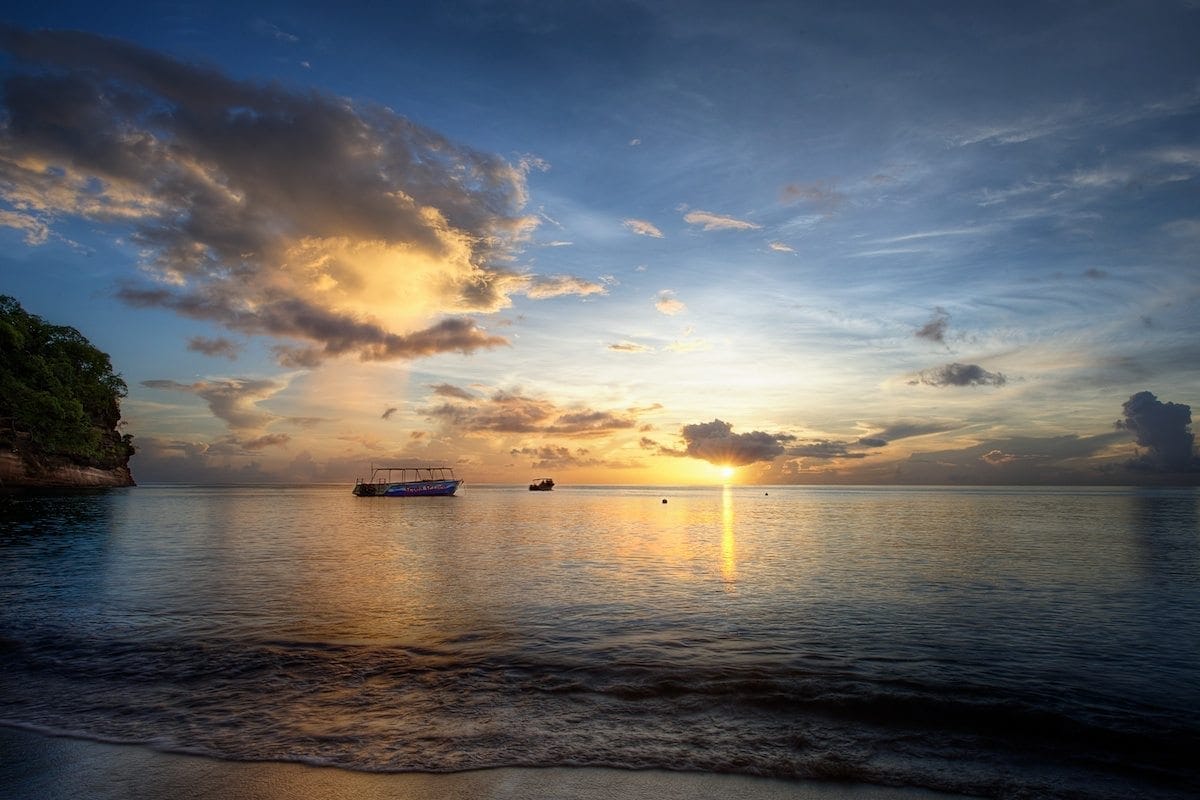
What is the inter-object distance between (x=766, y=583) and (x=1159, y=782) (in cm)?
2152

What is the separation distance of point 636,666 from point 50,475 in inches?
6391

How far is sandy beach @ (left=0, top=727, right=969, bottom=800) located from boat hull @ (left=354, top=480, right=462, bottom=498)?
170 m

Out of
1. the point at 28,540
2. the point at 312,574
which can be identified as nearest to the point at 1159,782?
the point at 312,574

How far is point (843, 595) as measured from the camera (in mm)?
26984

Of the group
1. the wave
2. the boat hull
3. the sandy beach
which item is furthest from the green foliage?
the sandy beach

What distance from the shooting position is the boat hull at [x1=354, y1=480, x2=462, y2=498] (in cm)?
17188

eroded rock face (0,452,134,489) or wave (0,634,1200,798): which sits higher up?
eroded rock face (0,452,134,489)

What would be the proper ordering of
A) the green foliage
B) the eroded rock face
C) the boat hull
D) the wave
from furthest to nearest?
the boat hull → the eroded rock face → the green foliage → the wave

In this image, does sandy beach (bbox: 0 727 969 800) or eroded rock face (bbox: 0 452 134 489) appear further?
eroded rock face (bbox: 0 452 134 489)

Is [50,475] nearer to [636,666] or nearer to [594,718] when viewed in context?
[636,666]

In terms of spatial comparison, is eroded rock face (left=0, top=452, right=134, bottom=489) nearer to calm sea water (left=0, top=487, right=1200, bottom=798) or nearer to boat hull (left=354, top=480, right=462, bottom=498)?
boat hull (left=354, top=480, right=462, bottom=498)

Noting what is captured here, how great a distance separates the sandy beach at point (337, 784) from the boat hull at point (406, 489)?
16951 centimetres

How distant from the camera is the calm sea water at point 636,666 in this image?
1014 cm

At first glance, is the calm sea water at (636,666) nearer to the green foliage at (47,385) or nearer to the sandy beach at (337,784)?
the sandy beach at (337,784)
